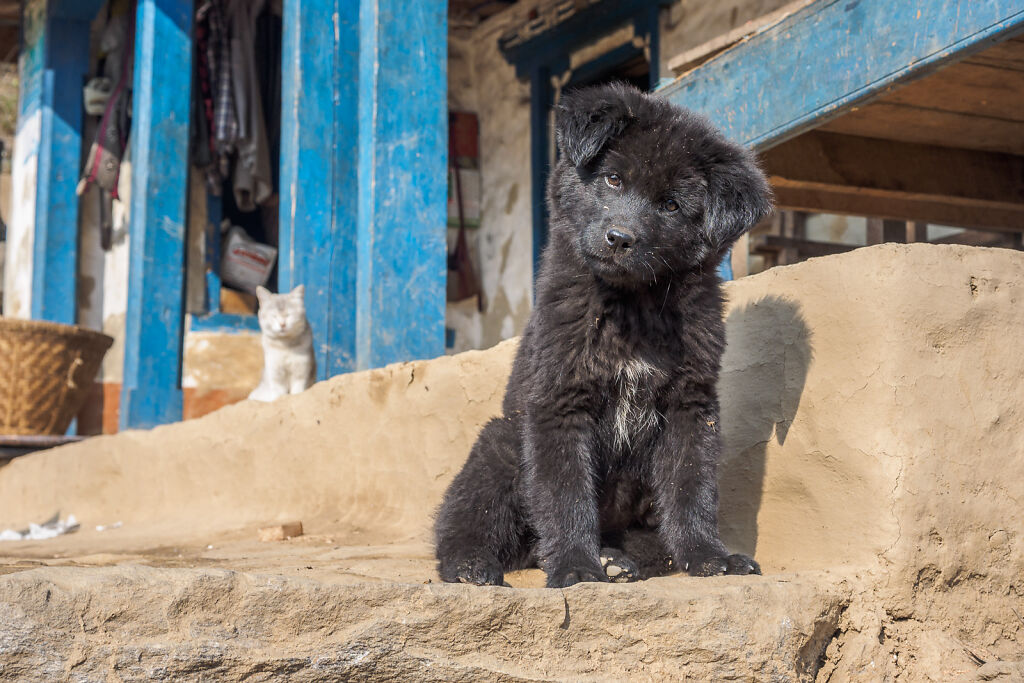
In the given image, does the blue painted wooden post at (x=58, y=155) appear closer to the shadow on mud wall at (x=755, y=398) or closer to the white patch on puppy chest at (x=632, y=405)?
the shadow on mud wall at (x=755, y=398)

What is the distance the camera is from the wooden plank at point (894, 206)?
14.0ft

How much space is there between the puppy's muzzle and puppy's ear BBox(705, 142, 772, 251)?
0.72 feet

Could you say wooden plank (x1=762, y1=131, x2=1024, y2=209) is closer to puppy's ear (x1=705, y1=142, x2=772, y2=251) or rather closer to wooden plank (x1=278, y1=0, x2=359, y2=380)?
puppy's ear (x1=705, y1=142, x2=772, y2=251)

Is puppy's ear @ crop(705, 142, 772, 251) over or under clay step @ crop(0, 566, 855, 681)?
over

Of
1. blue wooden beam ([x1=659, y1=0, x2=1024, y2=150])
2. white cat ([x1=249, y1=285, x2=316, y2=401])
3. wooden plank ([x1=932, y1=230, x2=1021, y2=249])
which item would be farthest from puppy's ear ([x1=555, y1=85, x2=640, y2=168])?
wooden plank ([x1=932, y1=230, x2=1021, y2=249])

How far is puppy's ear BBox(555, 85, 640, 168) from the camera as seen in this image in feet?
7.93

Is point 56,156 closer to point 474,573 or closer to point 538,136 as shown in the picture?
point 538,136

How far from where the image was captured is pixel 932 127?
13.0 ft

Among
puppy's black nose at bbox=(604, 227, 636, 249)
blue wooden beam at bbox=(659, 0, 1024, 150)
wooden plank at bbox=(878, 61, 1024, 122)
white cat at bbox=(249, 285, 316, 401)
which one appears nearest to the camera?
puppy's black nose at bbox=(604, 227, 636, 249)

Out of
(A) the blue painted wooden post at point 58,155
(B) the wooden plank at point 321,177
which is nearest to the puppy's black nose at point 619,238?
(B) the wooden plank at point 321,177

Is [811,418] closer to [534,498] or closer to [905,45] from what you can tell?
[534,498]

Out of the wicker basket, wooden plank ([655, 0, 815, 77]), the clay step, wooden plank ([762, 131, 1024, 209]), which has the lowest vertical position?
the clay step

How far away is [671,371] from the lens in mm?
2418

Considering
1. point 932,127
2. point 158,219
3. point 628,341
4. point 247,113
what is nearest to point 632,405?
point 628,341
